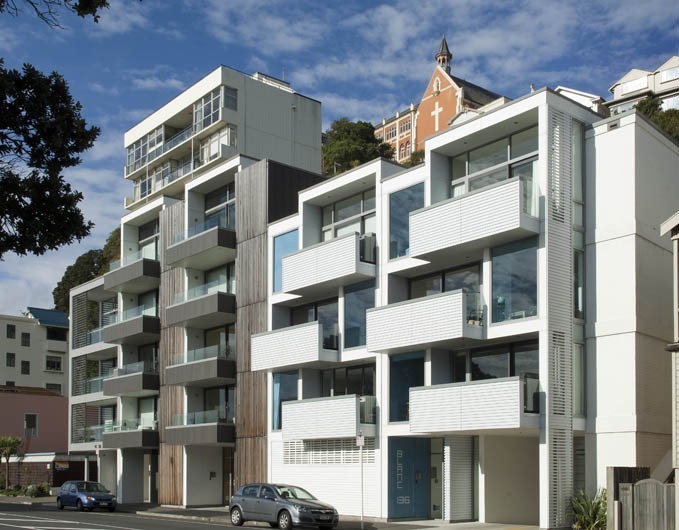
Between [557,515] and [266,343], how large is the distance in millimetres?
14486

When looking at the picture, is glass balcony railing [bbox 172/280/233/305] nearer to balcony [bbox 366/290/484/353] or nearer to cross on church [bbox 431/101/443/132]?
balcony [bbox 366/290/484/353]

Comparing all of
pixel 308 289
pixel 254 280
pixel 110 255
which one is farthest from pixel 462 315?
pixel 110 255

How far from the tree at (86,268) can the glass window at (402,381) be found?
6175 centimetres

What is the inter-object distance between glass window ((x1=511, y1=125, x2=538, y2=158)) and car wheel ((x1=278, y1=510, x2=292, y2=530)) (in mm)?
12960

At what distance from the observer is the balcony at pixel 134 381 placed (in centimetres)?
4584

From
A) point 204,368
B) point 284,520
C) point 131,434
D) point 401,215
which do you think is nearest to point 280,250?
point 204,368

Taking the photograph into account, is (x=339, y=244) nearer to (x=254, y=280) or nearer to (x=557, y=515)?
(x=254, y=280)

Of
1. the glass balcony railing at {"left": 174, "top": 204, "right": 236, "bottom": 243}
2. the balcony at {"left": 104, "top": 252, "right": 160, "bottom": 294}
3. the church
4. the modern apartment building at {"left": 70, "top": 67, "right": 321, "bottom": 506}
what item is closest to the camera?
the modern apartment building at {"left": 70, "top": 67, "right": 321, "bottom": 506}

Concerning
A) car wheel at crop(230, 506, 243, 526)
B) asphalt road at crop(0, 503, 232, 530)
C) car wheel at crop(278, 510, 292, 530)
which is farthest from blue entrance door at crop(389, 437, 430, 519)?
asphalt road at crop(0, 503, 232, 530)

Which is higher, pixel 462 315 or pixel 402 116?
pixel 402 116

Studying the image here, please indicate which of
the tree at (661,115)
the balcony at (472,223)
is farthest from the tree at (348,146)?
the balcony at (472,223)

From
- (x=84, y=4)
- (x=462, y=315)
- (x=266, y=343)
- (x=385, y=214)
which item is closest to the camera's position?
(x=84, y=4)

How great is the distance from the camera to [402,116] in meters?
129

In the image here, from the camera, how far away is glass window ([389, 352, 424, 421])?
106 feet
